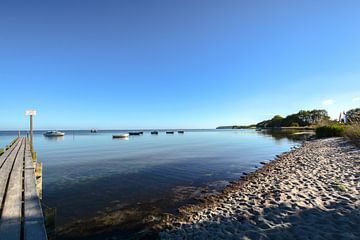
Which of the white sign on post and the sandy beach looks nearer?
the sandy beach

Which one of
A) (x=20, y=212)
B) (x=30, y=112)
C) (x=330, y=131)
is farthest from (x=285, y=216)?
(x=330, y=131)

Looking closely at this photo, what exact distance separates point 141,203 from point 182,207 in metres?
2.12

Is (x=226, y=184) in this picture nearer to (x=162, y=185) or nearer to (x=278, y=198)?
(x=162, y=185)

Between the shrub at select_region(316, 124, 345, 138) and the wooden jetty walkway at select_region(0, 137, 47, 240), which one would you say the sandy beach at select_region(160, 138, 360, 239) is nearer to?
the wooden jetty walkway at select_region(0, 137, 47, 240)

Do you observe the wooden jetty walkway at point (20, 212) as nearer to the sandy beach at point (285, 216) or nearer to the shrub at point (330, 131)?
the sandy beach at point (285, 216)

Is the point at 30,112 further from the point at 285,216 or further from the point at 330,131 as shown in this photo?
the point at 330,131

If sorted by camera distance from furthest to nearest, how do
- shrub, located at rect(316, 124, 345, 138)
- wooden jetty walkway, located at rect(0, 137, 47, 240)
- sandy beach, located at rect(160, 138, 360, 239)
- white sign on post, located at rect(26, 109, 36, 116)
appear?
shrub, located at rect(316, 124, 345, 138) → white sign on post, located at rect(26, 109, 36, 116) → sandy beach, located at rect(160, 138, 360, 239) → wooden jetty walkway, located at rect(0, 137, 47, 240)

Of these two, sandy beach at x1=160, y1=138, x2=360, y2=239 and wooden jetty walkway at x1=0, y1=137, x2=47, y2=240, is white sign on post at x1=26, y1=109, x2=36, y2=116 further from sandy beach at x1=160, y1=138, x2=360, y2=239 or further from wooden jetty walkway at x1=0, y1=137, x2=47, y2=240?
sandy beach at x1=160, y1=138, x2=360, y2=239

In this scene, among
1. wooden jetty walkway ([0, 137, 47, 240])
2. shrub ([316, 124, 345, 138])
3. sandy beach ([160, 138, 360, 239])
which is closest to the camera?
wooden jetty walkway ([0, 137, 47, 240])

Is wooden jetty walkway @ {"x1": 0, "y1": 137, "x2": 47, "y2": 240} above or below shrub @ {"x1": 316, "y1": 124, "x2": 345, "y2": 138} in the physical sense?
below

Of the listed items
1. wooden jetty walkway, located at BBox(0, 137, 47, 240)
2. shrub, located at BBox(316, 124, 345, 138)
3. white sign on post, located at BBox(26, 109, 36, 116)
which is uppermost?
white sign on post, located at BBox(26, 109, 36, 116)

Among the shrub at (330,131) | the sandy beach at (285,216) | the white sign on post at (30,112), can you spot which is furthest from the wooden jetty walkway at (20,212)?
the shrub at (330,131)

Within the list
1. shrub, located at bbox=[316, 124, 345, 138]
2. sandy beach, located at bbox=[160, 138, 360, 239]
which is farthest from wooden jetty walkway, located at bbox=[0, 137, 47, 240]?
shrub, located at bbox=[316, 124, 345, 138]

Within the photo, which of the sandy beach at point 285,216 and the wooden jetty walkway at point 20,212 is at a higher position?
the wooden jetty walkway at point 20,212
